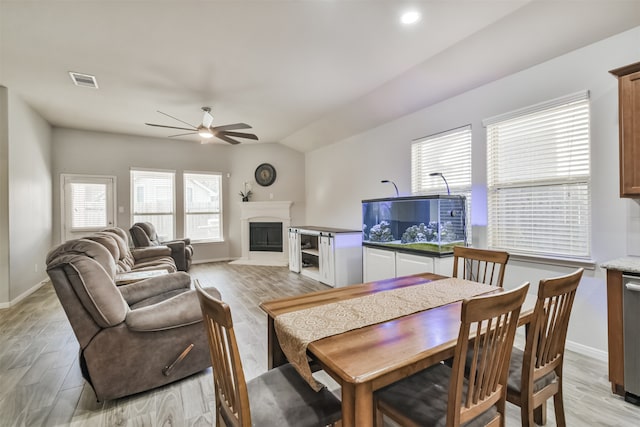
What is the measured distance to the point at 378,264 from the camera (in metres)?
3.86

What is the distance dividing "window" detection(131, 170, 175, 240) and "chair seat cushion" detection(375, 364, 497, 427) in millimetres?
6469

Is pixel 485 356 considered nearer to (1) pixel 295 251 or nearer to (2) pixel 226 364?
(2) pixel 226 364

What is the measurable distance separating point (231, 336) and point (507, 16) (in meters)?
3.07

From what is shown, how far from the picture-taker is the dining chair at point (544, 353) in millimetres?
1244

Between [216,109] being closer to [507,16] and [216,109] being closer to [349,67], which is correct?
[349,67]

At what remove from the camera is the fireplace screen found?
273 inches

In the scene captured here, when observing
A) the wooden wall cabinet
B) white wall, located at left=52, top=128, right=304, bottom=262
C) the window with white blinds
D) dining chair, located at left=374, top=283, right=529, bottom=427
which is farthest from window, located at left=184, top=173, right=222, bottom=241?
the wooden wall cabinet

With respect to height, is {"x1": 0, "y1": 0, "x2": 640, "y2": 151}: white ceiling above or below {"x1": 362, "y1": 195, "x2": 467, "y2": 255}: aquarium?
above

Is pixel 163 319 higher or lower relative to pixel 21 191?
lower

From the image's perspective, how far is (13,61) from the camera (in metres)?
3.14

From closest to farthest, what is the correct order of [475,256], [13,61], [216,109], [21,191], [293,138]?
[475,256] → [13,61] → [21,191] → [216,109] → [293,138]

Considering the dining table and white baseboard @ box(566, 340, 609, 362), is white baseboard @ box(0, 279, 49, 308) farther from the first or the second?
white baseboard @ box(566, 340, 609, 362)

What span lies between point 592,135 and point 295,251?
4516mm

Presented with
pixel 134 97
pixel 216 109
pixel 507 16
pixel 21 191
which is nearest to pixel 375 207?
pixel 507 16
